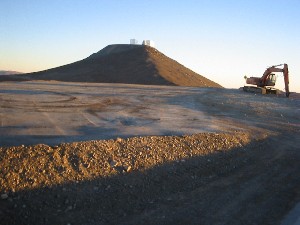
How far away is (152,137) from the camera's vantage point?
42.1ft

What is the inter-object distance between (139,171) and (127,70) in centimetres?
5340

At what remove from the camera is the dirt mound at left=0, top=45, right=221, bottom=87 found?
187 feet

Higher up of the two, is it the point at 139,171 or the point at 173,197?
the point at 139,171

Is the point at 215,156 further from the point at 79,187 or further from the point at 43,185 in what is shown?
the point at 43,185

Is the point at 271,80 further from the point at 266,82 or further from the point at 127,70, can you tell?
the point at 127,70

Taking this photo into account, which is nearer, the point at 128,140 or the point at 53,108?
the point at 128,140

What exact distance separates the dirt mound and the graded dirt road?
39.3 m

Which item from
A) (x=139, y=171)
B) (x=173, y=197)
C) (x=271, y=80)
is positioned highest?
(x=271, y=80)

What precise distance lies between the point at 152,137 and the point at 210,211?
4.73 metres

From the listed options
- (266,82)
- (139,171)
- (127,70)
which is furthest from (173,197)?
(127,70)

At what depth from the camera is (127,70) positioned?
6281 centimetres

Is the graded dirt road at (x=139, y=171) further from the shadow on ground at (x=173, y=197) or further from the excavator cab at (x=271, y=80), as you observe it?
Answer: the excavator cab at (x=271, y=80)

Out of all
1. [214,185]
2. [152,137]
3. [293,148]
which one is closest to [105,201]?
[214,185]

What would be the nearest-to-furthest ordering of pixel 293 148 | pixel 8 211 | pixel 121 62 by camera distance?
pixel 8 211 < pixel 293 148 < pixel 121 62
